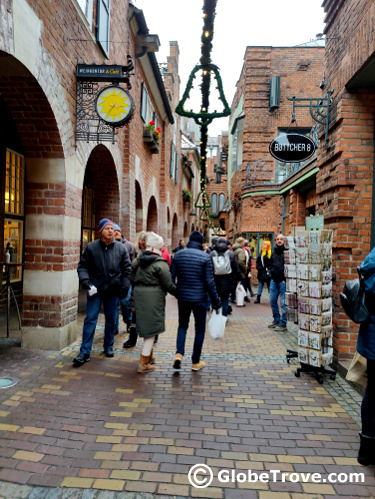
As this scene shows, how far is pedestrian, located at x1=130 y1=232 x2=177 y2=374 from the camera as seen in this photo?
15.1ft

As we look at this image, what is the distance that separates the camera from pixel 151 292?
4.62 meters

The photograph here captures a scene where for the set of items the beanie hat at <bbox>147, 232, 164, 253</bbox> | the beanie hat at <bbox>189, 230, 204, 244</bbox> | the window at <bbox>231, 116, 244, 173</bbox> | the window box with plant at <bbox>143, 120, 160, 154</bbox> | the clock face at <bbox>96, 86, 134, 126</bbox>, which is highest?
the window at <bbox>231, 116, 244, 173</bbox>

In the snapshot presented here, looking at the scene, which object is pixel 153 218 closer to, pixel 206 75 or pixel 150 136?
pixel 150 136

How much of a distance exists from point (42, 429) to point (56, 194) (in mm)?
3279

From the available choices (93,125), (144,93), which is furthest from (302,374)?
(144,93)


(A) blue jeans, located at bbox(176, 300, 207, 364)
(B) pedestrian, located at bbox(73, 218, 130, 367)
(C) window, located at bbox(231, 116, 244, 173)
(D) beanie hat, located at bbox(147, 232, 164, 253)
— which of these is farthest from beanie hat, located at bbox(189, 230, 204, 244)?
(C) window, located at bbox(231, 116, 244, 173)

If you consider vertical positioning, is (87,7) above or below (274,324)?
above

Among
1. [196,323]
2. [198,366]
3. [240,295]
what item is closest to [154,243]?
[196,323]

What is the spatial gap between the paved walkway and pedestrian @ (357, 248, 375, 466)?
0.13 meters

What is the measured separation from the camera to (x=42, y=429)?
3.22 m

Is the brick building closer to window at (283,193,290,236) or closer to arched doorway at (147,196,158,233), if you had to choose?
arched doorway at (147,196,158,233)

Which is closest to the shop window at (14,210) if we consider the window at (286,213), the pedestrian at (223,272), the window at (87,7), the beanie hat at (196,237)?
the window at (87,7)

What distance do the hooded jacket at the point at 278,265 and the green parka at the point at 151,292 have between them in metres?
2.96

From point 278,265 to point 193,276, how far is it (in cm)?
281
